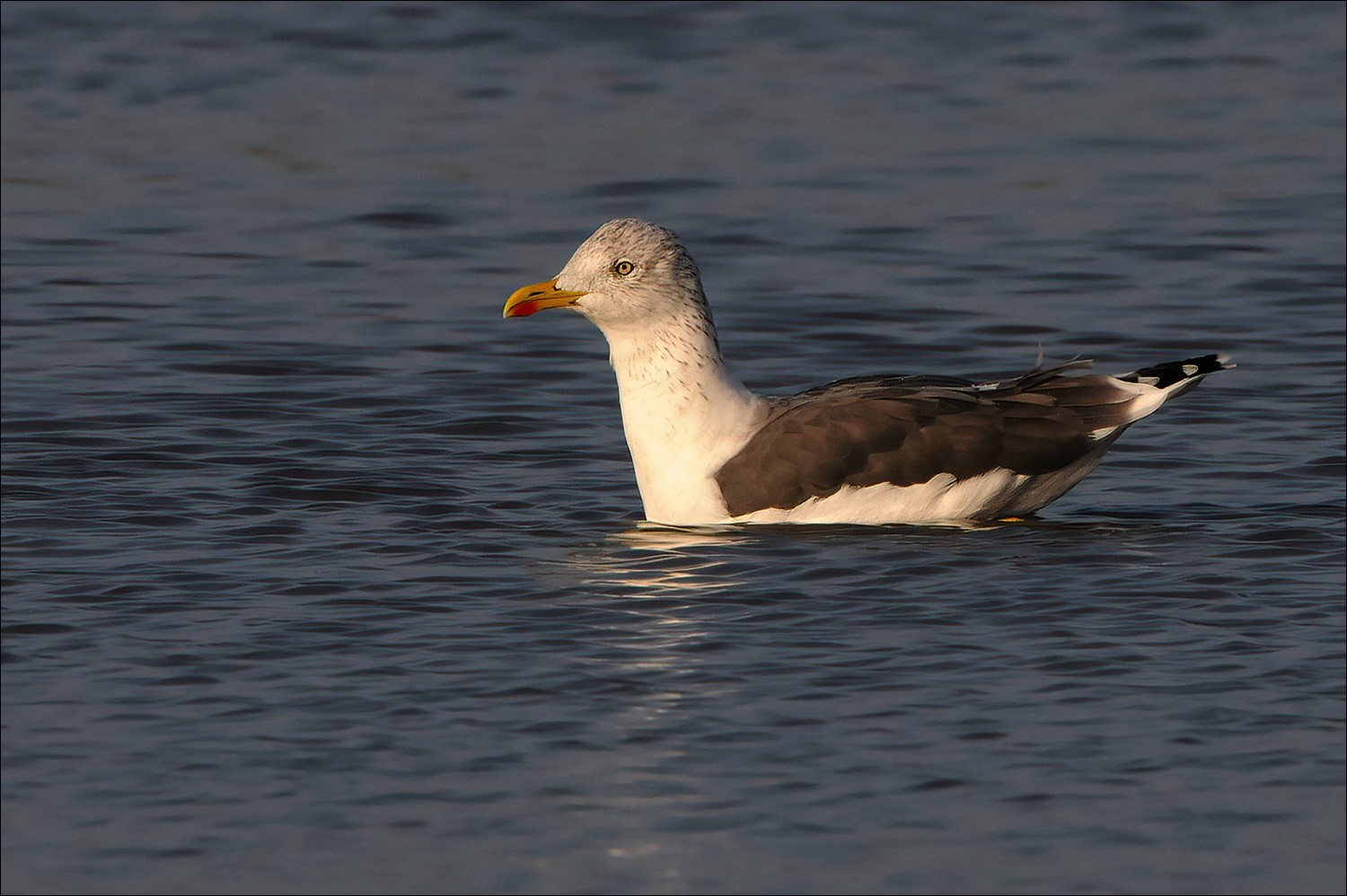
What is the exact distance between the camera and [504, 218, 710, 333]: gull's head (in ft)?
38.9

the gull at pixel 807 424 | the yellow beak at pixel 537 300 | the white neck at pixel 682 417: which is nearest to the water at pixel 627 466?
the gull at pixel 807 424

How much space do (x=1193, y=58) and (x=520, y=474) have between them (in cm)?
1350

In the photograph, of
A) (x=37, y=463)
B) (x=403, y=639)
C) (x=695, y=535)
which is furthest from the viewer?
(x=37, y=463)

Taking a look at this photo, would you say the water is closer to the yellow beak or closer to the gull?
the gull

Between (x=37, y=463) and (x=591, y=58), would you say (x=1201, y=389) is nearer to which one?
(x=37, y=463)

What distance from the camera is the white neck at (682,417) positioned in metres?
11.7

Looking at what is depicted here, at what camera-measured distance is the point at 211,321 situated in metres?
16.9

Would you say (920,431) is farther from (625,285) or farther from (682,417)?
(625,285)

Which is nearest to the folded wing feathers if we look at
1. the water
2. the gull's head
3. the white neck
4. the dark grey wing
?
the dark grey wing

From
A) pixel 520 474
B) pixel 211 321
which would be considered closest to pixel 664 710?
pixel 520 474

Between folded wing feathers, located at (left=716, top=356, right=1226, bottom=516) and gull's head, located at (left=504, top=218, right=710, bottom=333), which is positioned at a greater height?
gull's head, located at (left=504, top=218, right=710, bottom=333)

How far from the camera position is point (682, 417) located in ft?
38.7

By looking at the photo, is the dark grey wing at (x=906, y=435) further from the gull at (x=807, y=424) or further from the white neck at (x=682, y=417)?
the white neck at (x=682, y=417)

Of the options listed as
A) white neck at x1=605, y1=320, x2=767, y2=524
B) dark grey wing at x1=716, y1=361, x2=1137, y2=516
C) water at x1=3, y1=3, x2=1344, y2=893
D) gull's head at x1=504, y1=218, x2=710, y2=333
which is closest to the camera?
water at x1=3, y1=3, x2=1344, y2=893
